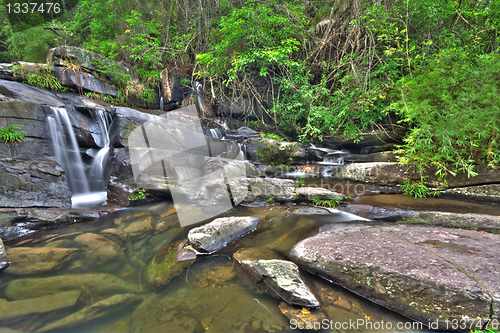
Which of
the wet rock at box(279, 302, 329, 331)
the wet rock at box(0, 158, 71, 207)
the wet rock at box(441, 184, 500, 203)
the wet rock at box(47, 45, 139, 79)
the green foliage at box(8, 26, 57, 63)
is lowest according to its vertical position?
the wet rock at box(441, 184, 500, 203)

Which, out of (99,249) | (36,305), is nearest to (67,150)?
(99,249)

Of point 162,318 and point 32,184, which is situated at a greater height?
point 32,184

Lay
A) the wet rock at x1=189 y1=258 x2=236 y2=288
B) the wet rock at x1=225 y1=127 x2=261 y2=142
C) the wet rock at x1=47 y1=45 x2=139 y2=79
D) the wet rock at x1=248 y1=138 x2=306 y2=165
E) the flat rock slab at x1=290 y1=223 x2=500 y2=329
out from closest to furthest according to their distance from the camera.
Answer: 1. the flat rock slab at x1=290 y1=223 x2=500 y2=329
2. the wet rock at x1=189 y1=258 x2=236 y2=288
3. the wet rock at x1=47 y1=45 x2=139 y2=79
4. the wet rock at x1=248 y1=138 x2=306 y2=165
5. the wet rock at x1=225 y1=127 x2=261 y2=142

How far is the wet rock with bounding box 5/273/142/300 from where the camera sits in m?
2.26

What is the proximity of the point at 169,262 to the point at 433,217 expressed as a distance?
467 centimetres

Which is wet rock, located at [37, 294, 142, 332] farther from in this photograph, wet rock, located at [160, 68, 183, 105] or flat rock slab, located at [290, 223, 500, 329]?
wet rock, located at [160, 68, 183, 105]

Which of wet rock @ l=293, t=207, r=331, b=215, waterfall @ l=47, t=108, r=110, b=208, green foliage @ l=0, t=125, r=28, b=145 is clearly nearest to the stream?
wet rock @ l=293, t=207, r=331, b=215

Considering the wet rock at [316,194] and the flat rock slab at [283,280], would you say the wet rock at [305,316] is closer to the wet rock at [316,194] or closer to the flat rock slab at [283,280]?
the flat rock slab at [283,280]

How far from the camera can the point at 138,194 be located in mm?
5281

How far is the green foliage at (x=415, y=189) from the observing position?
466 centimetres

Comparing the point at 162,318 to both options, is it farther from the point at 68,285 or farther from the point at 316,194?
the point at 316,194

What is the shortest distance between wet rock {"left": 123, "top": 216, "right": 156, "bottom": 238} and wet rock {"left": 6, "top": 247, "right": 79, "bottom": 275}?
32.9 inches

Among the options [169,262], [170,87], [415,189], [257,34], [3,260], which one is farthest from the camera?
[170,87]

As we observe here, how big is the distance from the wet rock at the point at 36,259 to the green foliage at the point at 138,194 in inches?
86.5
